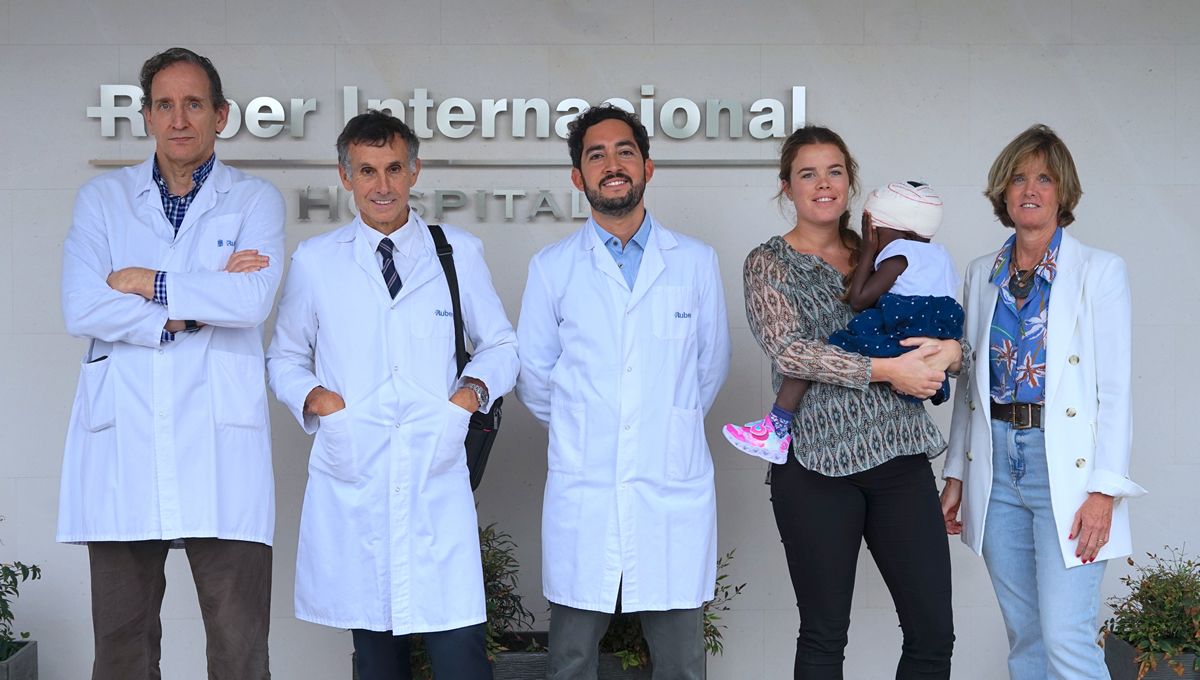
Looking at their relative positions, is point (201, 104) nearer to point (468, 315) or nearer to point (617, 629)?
point (468, 315)

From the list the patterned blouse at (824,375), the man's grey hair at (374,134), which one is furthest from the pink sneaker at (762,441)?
the man's grey hair at (374,134)

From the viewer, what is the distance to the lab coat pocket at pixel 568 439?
3375 millimetres

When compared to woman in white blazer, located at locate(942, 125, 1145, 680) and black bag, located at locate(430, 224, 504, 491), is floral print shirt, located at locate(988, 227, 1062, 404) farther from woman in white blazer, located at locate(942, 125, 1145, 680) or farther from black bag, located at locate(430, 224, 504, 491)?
black bag, located at locate(430, 224, 504, 491)

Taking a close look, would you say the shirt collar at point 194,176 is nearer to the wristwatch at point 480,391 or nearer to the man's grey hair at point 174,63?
the man's grey hair at point 174,63

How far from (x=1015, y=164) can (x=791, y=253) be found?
64cm

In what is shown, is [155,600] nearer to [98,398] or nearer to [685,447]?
[98,398]

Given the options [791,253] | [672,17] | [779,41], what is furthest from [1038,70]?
[791,253]

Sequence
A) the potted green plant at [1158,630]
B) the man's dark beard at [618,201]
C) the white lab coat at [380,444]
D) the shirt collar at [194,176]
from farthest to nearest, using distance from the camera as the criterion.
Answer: the potted green plant at [1158,630] < the man's dark beard at [618,201] < the shirt collar at [194,176] < the white lab coat at [380,444]

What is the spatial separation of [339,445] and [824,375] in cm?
129

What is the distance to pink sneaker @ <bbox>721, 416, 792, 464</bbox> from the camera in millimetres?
3287

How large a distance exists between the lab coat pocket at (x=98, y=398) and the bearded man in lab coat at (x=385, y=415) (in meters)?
0.42

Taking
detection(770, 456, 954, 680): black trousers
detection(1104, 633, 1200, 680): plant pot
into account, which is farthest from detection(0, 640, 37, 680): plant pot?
detection(1104, 633, 1200, 680): plant pot

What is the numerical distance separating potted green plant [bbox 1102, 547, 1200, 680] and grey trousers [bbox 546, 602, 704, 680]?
65.5 inches

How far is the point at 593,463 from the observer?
3.36 metres
